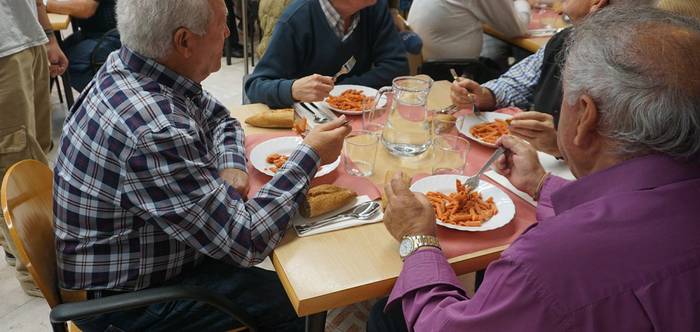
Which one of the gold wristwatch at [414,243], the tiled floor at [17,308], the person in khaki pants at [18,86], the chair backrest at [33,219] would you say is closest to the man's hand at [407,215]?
the gold wristwatch at [414,243]

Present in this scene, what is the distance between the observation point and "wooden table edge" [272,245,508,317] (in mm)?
1096

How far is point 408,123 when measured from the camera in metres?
1.66

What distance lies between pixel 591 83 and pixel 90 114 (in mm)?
1058

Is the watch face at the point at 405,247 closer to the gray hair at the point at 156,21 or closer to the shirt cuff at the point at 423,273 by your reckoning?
the shirt cuff at the point at 423,273

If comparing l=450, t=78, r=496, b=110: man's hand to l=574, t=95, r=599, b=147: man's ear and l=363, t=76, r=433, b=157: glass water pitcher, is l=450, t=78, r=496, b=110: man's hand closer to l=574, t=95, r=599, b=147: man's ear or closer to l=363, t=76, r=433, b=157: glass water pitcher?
l=363, t=76, r=433, b=157: glass water pitcher

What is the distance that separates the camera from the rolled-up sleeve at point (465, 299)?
877 millimetres

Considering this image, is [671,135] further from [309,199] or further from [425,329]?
[309,199]

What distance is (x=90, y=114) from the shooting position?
125cm

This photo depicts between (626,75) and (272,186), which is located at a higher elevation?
(626,75)

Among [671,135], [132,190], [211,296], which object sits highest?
[671,135]

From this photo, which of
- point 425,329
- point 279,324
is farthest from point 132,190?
point 425,329

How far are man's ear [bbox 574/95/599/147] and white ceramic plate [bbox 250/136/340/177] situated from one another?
2.44ft

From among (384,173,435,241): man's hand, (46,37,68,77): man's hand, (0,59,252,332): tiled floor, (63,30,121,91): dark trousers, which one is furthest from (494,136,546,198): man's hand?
(63,30,121,91): dark trousers

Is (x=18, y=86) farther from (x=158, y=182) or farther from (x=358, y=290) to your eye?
(x=358, y=290)
